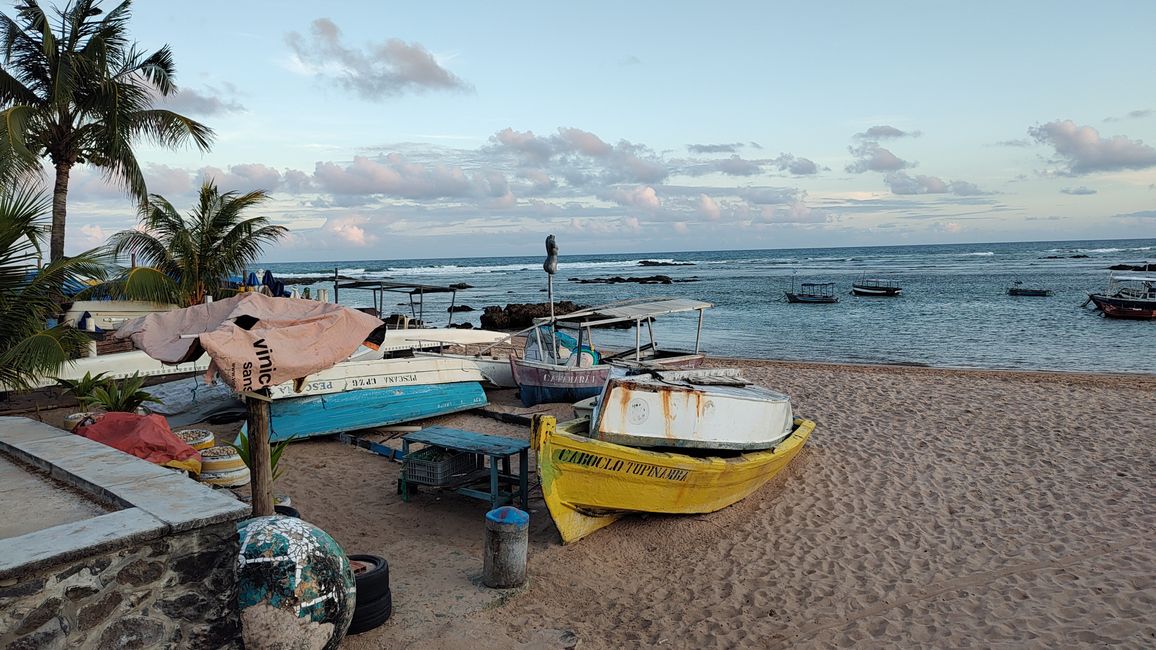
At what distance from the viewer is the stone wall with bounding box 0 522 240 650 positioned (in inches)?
140

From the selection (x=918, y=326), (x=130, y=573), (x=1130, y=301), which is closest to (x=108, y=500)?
(x=130, y=573)

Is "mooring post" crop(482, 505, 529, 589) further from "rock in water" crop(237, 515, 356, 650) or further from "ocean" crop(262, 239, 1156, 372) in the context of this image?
"ocean" crop(262, 239, 1156, 372)

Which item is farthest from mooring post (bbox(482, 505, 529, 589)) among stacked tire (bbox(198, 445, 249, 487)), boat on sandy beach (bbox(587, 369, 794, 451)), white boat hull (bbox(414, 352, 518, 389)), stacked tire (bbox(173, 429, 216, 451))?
white boat hull (bbox(414, 352, 518, 389))

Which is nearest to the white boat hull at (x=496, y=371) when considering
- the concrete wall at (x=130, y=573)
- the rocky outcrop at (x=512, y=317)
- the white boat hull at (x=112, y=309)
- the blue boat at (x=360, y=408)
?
the blue boat at (x=360, y=408)

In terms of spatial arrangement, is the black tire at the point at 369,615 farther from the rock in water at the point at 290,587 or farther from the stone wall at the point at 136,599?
the stone wall at the point at 136,599

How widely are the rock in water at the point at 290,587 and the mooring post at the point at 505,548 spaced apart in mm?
1559

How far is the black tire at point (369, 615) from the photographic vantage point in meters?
5.39

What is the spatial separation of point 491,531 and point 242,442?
4.68 meters

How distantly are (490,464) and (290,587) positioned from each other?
3.58 metres

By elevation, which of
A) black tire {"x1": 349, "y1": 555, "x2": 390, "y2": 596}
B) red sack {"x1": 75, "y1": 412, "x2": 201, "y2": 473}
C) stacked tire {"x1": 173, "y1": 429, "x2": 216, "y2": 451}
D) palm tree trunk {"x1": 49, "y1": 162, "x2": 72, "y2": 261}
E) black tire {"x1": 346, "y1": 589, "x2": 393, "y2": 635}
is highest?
palm tree trunk {"x1": 49, "y1": 162, "x2": 72, "y2": 261}

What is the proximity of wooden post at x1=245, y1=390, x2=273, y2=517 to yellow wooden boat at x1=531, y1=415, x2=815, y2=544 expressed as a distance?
2.37 m

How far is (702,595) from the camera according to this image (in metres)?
6.43

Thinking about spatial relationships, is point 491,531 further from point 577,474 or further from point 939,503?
point 939,503

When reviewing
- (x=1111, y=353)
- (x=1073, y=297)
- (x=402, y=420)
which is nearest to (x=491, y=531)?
(x=402, y=420)
